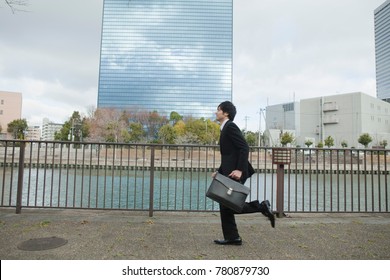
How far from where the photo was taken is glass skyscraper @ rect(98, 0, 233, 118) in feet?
323

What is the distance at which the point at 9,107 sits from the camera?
2817 inches

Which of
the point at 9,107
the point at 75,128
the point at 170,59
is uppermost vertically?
the point at 170,59

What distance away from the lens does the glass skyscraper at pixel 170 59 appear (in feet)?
323

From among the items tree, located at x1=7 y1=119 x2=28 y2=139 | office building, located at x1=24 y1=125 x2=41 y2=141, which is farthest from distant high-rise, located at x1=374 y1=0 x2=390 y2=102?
office building, located at x1=24 y1=125 x2=41 y2=141

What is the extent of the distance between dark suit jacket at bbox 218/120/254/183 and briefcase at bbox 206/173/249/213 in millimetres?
208

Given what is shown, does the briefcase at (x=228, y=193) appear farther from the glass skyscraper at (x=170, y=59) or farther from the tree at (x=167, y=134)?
the glass skyscraper at (x=170, y=59)

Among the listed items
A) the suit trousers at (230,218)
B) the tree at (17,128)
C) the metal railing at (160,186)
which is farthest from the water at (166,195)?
the tree at (17,128)

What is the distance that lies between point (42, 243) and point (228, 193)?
83.2 inches

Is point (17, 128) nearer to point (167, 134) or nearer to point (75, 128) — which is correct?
point (75, 128)

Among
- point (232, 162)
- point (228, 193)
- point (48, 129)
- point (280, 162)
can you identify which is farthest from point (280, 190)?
point (48, 129)

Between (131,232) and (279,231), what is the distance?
77.2 inches

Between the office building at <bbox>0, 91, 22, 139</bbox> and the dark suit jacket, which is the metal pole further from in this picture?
the office building at <bbox>0, 91, 22, 139</bbox>

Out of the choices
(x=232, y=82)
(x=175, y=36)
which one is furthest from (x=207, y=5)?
(x=232, y=82)

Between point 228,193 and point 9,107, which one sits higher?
point 9,107
